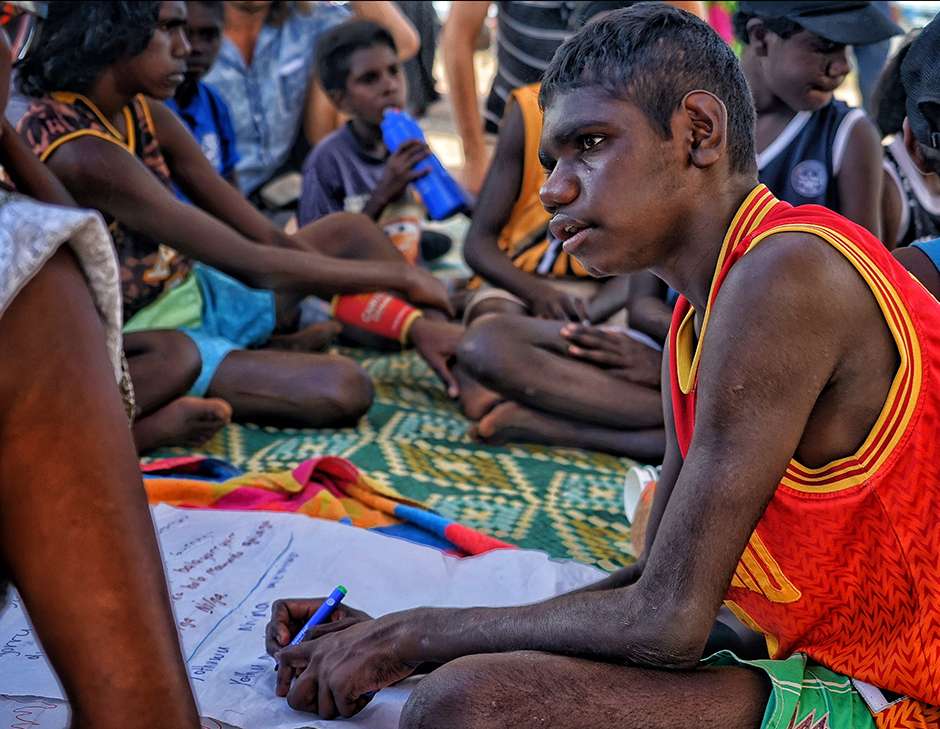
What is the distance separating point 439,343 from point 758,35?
1252 millimetres

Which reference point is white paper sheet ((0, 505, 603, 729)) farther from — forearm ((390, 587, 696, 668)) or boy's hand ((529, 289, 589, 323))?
boy's hand ((529, 289, 589, 323))

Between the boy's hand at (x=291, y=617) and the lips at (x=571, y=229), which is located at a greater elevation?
the lips at (x=571, y=229)

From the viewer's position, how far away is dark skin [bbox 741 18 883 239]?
91.0 inches

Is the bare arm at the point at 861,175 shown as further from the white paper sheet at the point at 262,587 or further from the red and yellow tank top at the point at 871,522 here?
the red and yellow tank top at the point at 871,522

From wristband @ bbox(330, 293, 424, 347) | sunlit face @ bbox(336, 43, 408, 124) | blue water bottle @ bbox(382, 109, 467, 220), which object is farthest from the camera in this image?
sunlit face @ bbox(336, 43, 408, 124)

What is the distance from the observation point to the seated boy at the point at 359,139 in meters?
3.87

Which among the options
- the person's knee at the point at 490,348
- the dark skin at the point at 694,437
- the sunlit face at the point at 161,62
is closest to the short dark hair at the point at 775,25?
the person's knee at the point at 490,348

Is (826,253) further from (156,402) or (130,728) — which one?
(156,402)

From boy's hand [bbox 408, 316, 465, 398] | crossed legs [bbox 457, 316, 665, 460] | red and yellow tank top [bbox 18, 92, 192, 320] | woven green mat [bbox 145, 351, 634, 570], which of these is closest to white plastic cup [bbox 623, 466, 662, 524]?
woven green mat [bbox 145, 351, 634, 570]

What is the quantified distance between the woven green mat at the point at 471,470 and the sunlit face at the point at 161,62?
36.6 inches

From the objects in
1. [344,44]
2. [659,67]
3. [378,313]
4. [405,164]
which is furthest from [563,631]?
[344,44]

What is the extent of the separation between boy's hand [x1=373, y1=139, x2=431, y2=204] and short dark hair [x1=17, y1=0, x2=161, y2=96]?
1151 millimetres

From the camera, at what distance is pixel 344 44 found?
393cm

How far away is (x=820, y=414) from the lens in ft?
3.35
